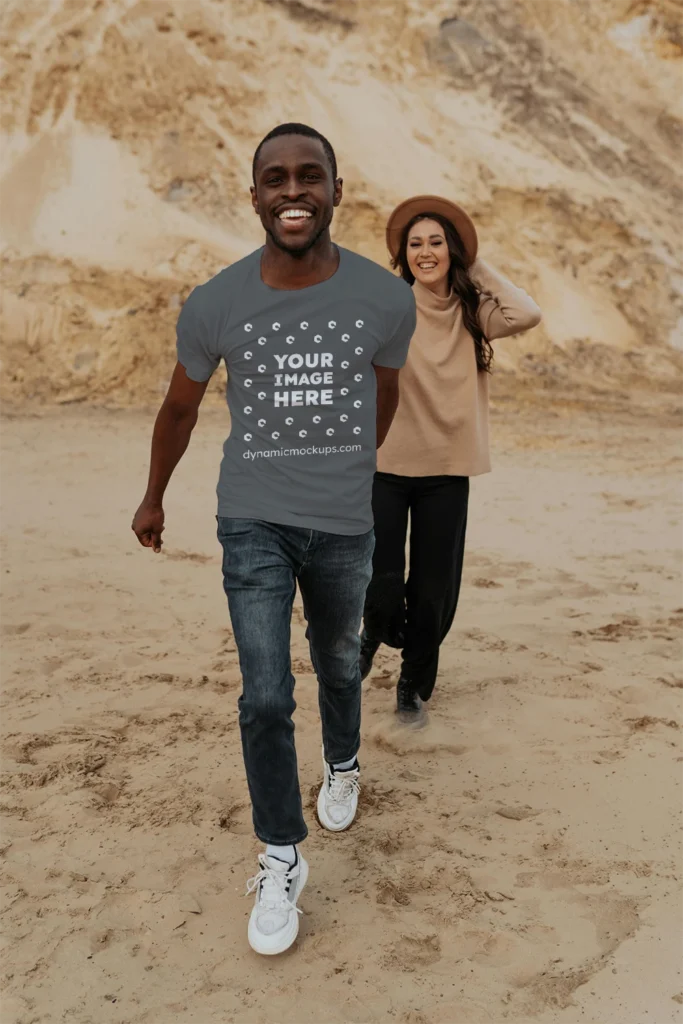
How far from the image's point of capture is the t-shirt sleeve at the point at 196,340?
2.65 metres

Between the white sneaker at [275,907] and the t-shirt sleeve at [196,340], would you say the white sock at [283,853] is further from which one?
the t-shirt sleeve at [196,340]

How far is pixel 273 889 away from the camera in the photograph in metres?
2.71

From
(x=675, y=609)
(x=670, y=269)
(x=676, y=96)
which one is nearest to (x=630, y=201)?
(x=670, y=269)

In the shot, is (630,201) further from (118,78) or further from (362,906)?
(362,906)

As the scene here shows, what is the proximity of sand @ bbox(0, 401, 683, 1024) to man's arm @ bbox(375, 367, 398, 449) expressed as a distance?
1.30m

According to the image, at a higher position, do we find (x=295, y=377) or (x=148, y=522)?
(x=295, y=377)

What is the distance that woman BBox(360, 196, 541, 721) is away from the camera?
375cm

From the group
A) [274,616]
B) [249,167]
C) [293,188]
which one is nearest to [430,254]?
[293,188]

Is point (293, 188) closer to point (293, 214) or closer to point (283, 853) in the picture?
point (293, 214)

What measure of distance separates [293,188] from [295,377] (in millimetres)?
482

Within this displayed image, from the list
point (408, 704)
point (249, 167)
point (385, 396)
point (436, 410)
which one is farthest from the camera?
point (249, 167)

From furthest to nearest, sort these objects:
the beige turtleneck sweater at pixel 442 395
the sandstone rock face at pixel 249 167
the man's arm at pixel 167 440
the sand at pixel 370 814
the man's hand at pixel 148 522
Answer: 1. the sandstone rock face at pixel 249 167
2. the beige turtleneck sweater at pixel 442 395
3. the man's hand at pixel 148 522
4. the man's arm at pixel 167 440
5. the sand at pixel 370 814

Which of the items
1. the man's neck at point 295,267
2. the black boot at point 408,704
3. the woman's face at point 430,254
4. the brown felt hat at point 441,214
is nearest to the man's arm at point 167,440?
the man's neck at point 295,267

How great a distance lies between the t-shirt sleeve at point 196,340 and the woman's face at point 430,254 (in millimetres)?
1290
